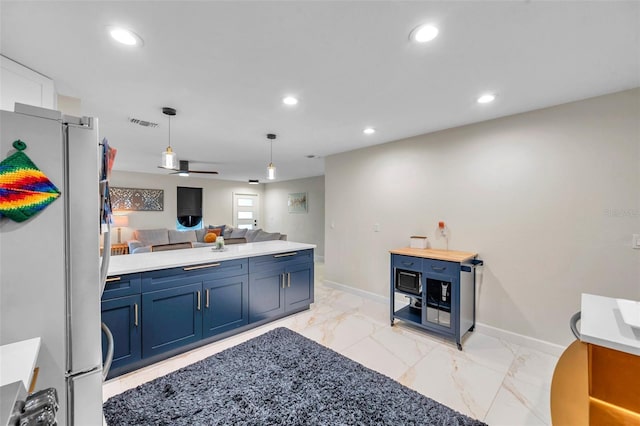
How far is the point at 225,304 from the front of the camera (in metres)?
2.63

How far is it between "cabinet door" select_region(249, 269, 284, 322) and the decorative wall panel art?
5661 mm

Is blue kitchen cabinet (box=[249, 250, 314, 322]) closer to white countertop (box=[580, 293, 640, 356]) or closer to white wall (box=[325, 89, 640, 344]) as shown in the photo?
white wall (box=[325, 89, 640, 344])

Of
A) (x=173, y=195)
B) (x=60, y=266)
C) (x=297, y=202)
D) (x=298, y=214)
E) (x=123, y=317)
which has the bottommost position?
(x=123, y=317)

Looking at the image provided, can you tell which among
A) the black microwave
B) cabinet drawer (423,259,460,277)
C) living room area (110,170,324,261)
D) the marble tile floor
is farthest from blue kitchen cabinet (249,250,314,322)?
living room area (110,170,324,261)

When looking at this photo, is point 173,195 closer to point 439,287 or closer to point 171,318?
point 171,318

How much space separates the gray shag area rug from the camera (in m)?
1.64

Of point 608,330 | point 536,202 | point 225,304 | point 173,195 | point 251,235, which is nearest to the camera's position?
point 608,330

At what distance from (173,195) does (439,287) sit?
24.2 ft

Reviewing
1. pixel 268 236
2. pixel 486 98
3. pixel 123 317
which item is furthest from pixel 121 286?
pixel 268 236

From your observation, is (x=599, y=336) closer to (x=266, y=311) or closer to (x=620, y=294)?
(x=620, y=294)

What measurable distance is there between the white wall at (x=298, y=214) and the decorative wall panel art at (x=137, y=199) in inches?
134

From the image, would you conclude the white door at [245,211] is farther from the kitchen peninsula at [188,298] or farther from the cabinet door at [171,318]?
the cabinet door at [171,318]

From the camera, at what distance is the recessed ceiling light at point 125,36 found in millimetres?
1417

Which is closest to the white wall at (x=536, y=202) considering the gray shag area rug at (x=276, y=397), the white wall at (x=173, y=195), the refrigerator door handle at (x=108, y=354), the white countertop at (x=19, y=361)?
the gray shag area rug at (x=276, y=397)
